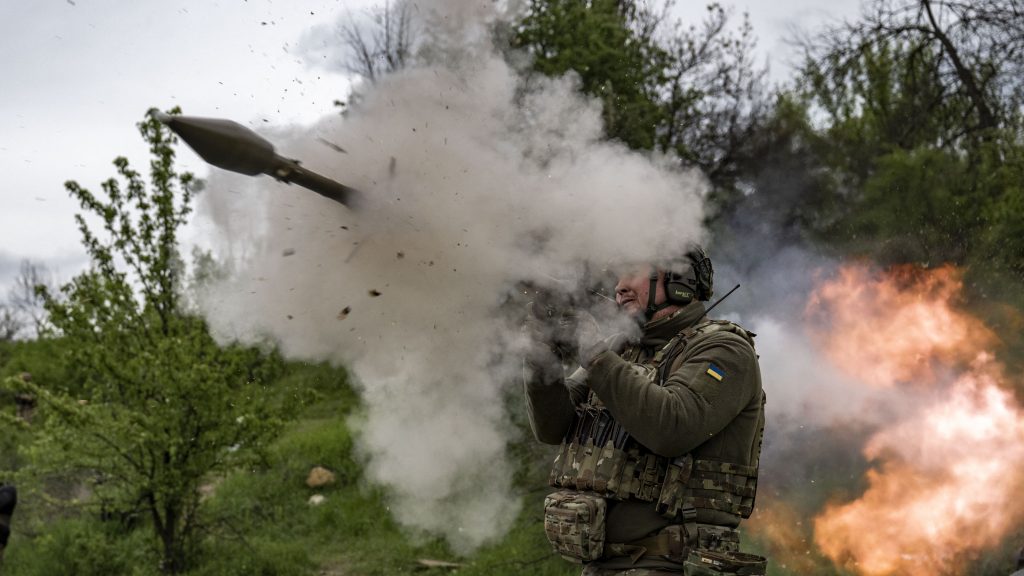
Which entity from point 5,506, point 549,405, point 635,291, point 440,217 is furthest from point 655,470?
point 5,506

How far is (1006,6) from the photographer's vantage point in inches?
419

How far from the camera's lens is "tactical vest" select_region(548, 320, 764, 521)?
3.28 m

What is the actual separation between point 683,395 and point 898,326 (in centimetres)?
590

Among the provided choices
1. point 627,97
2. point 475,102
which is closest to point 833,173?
point 627,97

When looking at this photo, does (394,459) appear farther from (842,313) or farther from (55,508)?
(55,508)

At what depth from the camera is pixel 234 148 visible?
3207 millimetres

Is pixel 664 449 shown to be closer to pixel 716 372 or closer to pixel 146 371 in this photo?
pixel 716 372

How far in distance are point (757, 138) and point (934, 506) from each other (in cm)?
650

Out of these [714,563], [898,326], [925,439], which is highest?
[898,326]

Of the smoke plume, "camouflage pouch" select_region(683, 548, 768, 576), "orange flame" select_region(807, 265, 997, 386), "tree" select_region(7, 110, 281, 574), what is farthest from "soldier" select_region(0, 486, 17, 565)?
"orange flame" select_region(807, 265, 997, 386)

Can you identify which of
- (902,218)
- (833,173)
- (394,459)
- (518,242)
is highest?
(833,173)

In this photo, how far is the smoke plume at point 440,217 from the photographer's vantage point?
3754 millimetres

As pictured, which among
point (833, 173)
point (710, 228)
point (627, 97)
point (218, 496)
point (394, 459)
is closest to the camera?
point (394, 459)

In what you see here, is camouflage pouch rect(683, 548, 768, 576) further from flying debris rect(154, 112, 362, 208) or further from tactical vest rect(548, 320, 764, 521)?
flying debris rect(154, 112, 362, 208)
